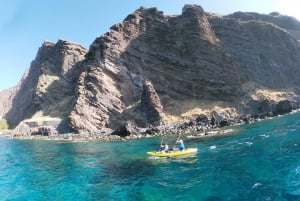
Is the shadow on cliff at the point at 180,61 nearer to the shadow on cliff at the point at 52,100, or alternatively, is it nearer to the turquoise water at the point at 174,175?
the shadow on cliff at the point at 52,100

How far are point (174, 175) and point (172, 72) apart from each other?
111m

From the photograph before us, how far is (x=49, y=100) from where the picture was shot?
575ft

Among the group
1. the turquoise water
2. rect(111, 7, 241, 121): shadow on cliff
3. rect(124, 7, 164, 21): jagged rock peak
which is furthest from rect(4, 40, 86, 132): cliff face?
the turquoise water

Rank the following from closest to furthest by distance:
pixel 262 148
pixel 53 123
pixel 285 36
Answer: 1. pixel 262 148
2. pixel 53 123
3. pixel 285 36

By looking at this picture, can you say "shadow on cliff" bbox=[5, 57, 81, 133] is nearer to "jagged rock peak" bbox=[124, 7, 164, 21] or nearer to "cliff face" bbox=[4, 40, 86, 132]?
"cliff face" bbox=[4, 40, 86, 132]

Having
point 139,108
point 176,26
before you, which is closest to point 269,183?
point 139,108

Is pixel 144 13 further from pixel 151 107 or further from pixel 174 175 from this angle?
pixel 174 175

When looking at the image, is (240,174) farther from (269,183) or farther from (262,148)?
(262,148)

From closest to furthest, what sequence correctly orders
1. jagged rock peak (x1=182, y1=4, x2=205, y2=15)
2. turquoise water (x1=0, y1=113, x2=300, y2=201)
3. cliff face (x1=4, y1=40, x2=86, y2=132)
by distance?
turquoise water (x1=0, y1=113, x2=300, y2=201), cliff face (x1=4, y1=40, x2=86, y2=132), jagged rock peak (x1=182, y1=4, x2=205, y2=15)

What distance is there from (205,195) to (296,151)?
2028 cm

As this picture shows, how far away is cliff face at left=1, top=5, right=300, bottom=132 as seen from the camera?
132125 millimetres

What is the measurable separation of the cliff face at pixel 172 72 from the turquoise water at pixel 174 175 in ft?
198

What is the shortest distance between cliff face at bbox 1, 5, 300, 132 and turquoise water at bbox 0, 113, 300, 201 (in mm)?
60283

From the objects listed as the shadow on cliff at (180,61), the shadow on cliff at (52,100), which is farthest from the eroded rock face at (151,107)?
the shadow on cliff at (52,100)
